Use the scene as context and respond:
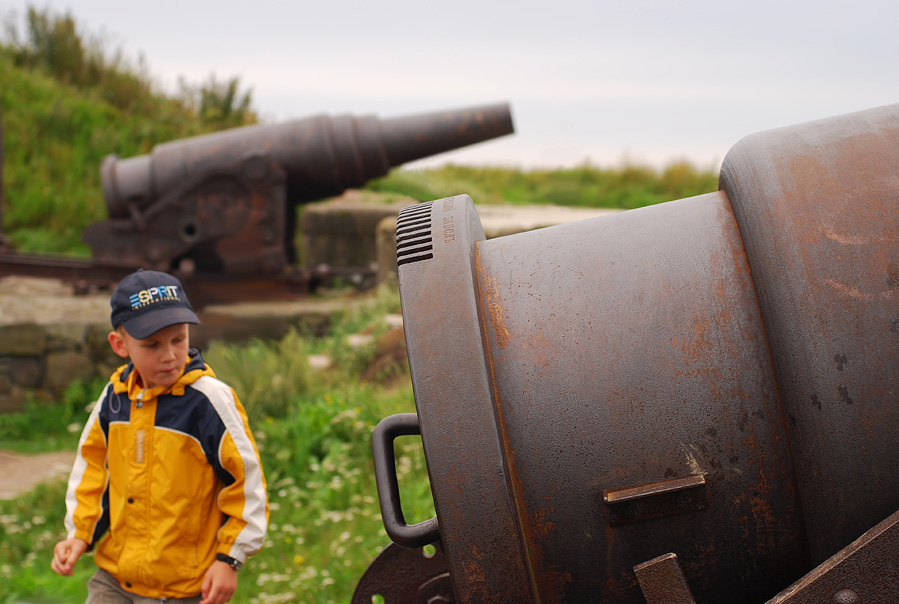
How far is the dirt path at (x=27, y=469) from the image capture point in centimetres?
470

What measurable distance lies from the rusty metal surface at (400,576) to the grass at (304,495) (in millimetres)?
1357

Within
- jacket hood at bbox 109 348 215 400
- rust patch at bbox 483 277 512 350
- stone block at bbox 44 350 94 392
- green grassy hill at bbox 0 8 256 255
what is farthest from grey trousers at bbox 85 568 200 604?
green grassy hill at bbox 0 8 256 255

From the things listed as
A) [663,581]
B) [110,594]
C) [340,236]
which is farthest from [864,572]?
[340,236]

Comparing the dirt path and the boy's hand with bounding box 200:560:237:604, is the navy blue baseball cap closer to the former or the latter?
the boy's hand with bounding box 200:560:237:604

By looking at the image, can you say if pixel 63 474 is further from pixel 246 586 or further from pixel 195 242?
pixel 195 242

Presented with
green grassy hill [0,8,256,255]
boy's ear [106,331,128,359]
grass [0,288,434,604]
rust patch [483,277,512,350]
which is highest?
green grassy hill [0,8,256,255]

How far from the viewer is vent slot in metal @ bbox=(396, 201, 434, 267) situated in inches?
49.6

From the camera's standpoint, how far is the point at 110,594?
204 cm

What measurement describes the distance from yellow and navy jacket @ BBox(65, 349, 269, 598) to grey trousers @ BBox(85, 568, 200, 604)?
2cm

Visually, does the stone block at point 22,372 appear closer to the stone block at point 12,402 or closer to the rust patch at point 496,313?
the stone block at point 12,402

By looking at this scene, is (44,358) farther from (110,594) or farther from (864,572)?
(864,572)

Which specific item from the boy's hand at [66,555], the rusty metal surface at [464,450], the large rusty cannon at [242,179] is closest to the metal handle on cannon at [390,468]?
the rusty metal surface at [464,450]

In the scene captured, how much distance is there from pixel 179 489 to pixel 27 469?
380 cm

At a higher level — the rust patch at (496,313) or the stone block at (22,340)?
the stone block at (22,340)
